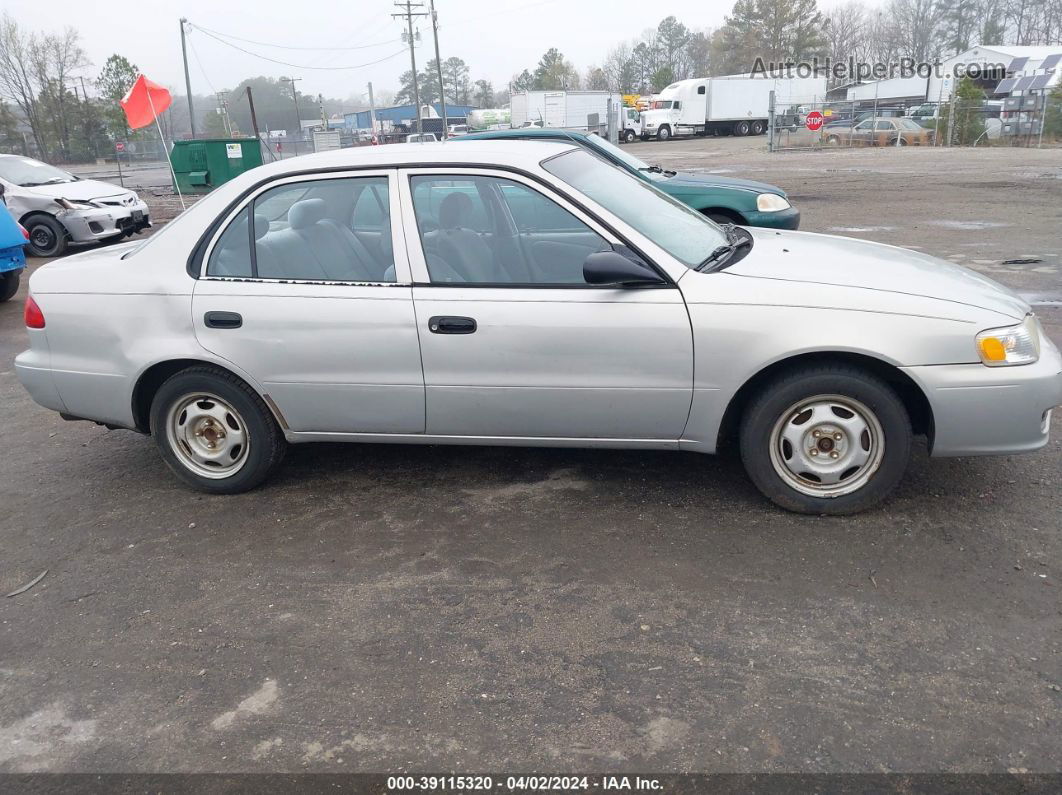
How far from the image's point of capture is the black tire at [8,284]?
32.6 feet

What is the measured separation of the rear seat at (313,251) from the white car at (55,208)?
36.2 ft

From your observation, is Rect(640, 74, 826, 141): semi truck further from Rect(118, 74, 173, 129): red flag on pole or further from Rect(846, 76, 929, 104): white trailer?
Rect(118, 74, 173, 129): red flag on pole

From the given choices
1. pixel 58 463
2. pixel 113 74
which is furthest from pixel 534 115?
pixel 58 463

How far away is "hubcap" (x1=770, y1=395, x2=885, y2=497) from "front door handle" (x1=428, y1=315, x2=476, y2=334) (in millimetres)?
1414

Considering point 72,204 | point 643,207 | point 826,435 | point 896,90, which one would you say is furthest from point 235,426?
point 896,90

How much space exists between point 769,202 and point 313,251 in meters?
5.76

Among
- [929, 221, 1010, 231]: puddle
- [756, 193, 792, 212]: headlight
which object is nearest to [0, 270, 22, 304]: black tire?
[756, 193, 792, 212]: headlight

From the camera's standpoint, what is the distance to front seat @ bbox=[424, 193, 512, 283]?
4012 mm

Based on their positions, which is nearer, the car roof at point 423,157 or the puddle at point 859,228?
the car roof at point 423,157

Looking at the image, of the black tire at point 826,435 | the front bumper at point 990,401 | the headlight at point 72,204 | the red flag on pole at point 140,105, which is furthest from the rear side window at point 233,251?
the headlight at point 72,204

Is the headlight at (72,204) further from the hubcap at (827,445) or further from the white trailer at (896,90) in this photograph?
the white trailer at (896,90)

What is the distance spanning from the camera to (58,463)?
16.7 feet

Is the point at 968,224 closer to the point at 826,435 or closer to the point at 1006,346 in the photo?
the point at 1006,346

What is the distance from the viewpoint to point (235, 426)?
4.39m
